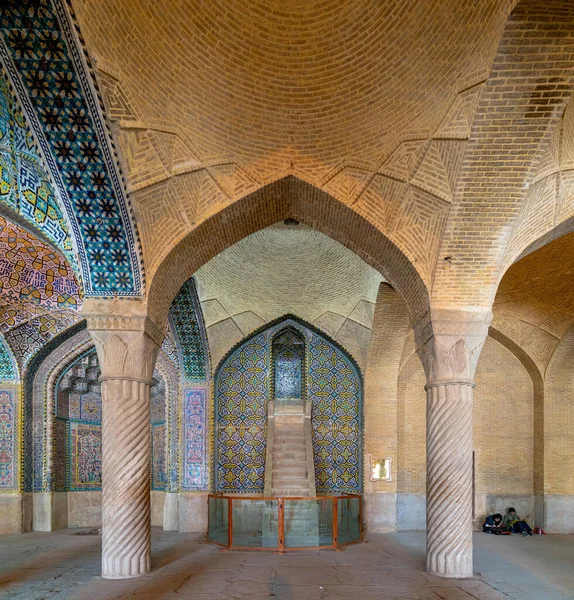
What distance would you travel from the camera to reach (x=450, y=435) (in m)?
6.83

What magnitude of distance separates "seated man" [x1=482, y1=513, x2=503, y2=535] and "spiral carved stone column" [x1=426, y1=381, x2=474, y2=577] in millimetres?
4709

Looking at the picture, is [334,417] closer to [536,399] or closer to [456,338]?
[536,399]

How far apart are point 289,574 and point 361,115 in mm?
5152

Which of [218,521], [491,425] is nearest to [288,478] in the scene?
[218,521]

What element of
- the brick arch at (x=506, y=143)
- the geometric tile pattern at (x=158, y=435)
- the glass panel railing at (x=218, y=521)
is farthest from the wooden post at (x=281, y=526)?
the geometric tile pattern at (x=158, y=435)

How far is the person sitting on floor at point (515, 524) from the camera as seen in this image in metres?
10.9

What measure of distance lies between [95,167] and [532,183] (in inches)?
177

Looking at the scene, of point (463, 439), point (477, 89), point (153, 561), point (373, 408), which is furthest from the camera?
point (373, 408)

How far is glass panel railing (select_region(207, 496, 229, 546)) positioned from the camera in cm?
883

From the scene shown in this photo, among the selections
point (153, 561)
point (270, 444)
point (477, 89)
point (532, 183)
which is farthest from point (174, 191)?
point (270, 444)

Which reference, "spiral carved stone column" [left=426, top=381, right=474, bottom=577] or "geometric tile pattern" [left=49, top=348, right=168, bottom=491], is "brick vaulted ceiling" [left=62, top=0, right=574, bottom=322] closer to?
"spiral carved stone column" [left=426, top=381, right=474, bottom=577]

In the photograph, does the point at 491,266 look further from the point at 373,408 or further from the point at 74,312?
the point at 74,312

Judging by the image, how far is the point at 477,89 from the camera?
5785mm

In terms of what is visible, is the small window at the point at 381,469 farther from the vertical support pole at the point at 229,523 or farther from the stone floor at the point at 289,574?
the vertical support pole at the point at 229,523
